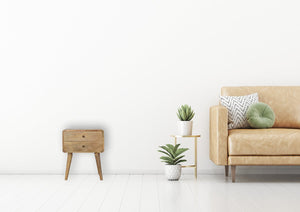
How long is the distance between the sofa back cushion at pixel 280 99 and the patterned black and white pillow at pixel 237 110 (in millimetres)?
185

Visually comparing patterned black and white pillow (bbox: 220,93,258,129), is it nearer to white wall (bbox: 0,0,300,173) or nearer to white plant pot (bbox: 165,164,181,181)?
white wall (bbox: 0,0,300,173)

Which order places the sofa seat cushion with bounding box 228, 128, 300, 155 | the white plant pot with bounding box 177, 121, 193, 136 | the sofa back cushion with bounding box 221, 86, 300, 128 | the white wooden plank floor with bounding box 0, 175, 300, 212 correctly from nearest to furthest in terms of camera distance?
the white wooden plank floor with bounding box 0, 175, 300, 212 → the sofa seat cushion with bounding box 228, 128, 300, 155 → the white plant pot with bounding box 177, 121, 193, 136 → the sofa back cushion with bounding box 221, 86, 300, 128

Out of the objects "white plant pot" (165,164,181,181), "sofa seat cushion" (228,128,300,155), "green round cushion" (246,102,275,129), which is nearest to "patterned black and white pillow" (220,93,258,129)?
"green round cushion" (246,102,275,129)

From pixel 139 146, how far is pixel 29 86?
132cm

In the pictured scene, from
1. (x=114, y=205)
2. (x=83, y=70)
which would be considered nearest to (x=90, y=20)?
(x=83, y=70)

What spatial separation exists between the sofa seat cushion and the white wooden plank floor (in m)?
0.30

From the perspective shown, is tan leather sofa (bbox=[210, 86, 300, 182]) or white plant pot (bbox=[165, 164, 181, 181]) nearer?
tan leather sofa (bbox=[210, 86, 300, 182])

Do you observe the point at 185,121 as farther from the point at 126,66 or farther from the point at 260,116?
the point at 126,66

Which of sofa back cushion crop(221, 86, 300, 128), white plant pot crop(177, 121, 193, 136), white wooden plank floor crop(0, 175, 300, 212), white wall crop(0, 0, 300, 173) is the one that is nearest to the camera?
white wooden plank floor crop(0, 175, 300, 212)

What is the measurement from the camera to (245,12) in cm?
428

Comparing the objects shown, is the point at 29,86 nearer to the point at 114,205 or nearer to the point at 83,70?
the point at 83,70

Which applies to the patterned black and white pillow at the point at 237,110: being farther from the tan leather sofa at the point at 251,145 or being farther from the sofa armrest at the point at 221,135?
the sofa armrest at the point at 221,135

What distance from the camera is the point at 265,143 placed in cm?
351

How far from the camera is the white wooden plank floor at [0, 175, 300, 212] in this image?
272cm
